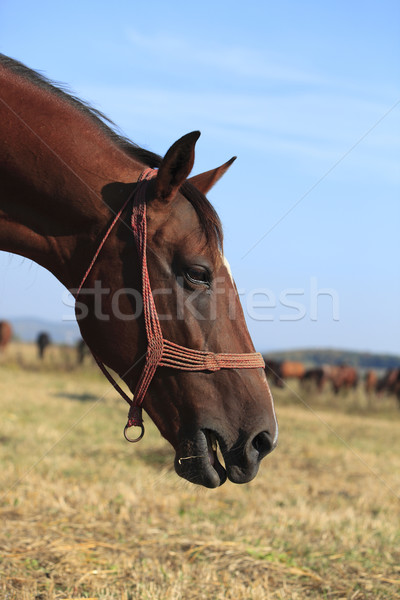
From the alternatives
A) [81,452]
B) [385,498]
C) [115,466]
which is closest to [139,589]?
[115,466]

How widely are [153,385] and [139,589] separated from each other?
52.8 inches

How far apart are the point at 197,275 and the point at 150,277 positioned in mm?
189

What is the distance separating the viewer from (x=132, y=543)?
3709 millimetres

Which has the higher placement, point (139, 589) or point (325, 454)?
point (139, 589)

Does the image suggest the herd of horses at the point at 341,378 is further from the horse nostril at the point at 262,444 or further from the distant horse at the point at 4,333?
the horse nostril at the point at 262,444

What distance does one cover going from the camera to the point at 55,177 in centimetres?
237

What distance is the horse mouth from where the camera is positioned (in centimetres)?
224

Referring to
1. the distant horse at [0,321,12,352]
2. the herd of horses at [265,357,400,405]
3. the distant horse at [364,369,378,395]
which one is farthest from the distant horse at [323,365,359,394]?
the distant horse at [0,321,12,352]

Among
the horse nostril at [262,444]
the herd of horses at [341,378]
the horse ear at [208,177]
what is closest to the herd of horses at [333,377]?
the herd of horses at [341,378]

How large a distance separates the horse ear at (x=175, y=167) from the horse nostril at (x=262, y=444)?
1.00 m

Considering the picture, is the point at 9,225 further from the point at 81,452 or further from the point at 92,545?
the point at 81,452

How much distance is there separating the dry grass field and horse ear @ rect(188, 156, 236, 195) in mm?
1711

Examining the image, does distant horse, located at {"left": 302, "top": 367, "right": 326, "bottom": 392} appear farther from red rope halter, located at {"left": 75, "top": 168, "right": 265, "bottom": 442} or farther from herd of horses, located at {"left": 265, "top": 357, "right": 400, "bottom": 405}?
red rope halter, located at {"left": 75, "top": 168, "right": 265, "bottom": 442}

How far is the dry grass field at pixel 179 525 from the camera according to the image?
10.3 ft
